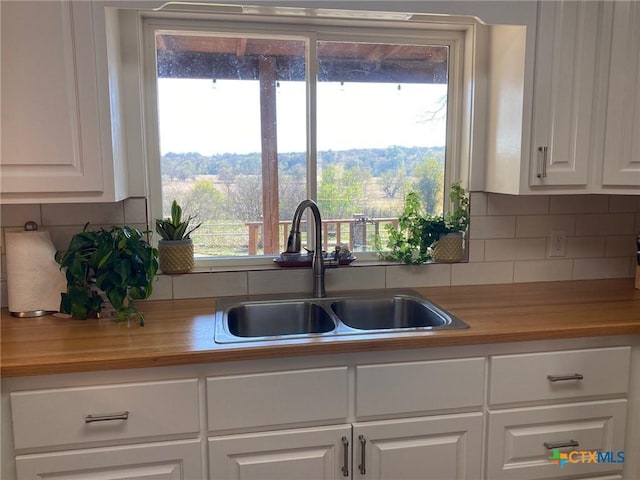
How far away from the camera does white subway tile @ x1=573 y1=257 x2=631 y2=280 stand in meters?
2.11

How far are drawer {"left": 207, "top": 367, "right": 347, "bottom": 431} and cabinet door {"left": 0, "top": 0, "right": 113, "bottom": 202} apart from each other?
0.75 metres

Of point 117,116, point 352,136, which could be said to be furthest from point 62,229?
point 352,136

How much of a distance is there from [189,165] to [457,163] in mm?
1110

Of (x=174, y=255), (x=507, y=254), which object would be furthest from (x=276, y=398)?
(x=507, y=254)

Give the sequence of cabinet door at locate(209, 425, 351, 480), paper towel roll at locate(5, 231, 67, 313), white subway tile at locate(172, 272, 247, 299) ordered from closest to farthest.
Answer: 1. cabinet door at locate(209, 425, 351, 480)
2. paper towel roll at locate(5, 231, 67, 313)
3. white subway tile at locate(172, 272, 247, 299)

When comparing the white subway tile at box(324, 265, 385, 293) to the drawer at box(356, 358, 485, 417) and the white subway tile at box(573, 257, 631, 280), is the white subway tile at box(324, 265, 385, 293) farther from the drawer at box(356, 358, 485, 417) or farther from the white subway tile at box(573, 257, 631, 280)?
the white subway tile at box(573, 257, 631, 280)

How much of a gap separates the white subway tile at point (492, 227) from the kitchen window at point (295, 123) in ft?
0.59

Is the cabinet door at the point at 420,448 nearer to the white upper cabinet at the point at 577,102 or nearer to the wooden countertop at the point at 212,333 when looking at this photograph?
the wooden countertop at the point at 212,333

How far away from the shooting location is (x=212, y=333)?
4.78 feet

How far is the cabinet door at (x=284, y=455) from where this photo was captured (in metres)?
1.38

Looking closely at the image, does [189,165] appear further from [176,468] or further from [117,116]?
[176,468]

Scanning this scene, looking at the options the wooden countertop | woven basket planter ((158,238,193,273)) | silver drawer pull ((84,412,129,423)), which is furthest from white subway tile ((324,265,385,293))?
silver drawer pull ((84,412,129,423))

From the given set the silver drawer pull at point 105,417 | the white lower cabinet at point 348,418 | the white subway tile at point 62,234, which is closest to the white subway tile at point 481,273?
the white lower cabinet at point 348,418

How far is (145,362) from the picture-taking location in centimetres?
128
